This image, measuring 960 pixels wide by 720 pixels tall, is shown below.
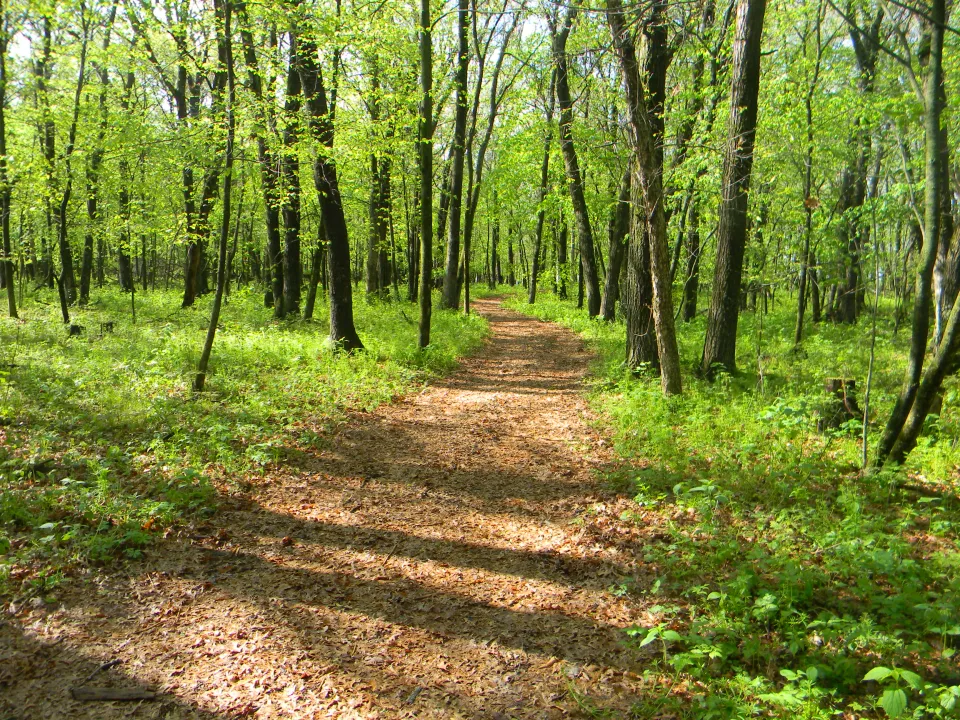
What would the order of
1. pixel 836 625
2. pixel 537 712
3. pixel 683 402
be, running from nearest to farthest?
pixel 537 712 < pixel 836 625 < pixel 683 402

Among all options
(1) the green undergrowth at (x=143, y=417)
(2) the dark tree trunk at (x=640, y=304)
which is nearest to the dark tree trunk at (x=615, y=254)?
(2) the dark tree trunk at (x=640, y=304)

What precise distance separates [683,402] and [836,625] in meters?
4.83

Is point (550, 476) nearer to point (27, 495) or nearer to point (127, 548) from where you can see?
point (127, 548)

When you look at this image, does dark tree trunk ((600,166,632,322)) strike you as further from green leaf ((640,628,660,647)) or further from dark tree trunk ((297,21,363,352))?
green leaf ((640,628,660,647))

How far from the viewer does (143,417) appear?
23.4 feet

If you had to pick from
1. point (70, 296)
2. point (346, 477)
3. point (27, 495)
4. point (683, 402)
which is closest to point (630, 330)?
point (683, 402)

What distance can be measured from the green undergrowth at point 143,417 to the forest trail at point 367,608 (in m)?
0.43

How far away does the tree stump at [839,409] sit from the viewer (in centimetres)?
Answer: 695

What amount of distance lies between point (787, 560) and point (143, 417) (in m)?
7.40

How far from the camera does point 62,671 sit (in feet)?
10.9

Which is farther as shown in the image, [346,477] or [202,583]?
[346,477]

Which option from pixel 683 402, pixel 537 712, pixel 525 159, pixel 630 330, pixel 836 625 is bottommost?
pixel 537 712

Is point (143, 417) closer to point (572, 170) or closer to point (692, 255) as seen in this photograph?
point (692, 255)

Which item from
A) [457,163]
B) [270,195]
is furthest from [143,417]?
[457,163]
